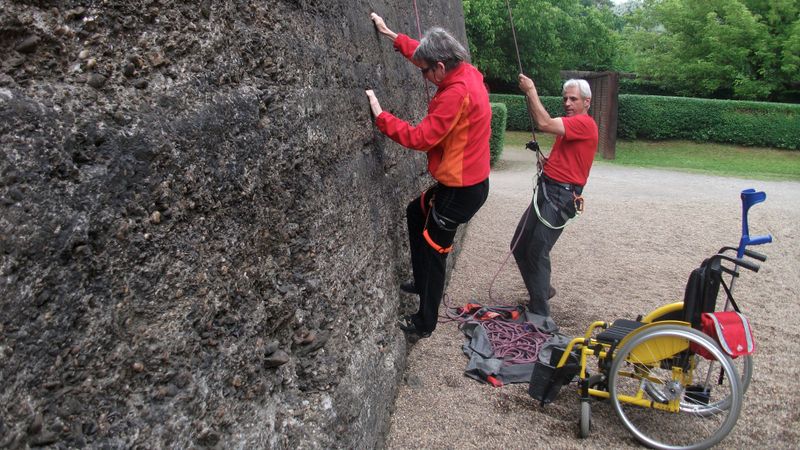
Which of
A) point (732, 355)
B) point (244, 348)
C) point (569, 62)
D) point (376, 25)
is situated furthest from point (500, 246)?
point (569, 62)

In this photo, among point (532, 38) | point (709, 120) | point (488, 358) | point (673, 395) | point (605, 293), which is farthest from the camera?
point (532, 38)

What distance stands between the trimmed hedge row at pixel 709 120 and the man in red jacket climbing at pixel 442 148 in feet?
66.8

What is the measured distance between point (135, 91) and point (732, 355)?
2986 millimetres

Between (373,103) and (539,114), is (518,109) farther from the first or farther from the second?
(373,103)

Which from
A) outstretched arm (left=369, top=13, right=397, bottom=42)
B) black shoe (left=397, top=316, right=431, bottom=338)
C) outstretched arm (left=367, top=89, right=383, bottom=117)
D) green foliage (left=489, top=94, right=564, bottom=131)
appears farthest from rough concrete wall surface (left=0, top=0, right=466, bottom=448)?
green foliage (left=489, top=94, right=564, bottom=131)

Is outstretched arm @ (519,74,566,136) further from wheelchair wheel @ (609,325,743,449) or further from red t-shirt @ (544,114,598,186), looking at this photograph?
wheelchair wheel @ (609,325,743,449)

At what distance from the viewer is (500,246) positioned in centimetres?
761

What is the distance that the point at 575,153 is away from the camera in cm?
504

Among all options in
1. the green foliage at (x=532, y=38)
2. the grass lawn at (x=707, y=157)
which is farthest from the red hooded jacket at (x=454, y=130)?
the green foliage at (x=532, y=38)

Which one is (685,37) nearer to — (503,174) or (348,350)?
(503,174)

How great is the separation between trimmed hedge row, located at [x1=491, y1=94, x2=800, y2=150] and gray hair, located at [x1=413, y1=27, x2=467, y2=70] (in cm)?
2043

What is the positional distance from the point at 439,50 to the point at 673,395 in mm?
2287

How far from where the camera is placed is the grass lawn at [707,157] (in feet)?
55.6

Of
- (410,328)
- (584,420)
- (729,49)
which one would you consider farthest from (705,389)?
(729,49)
